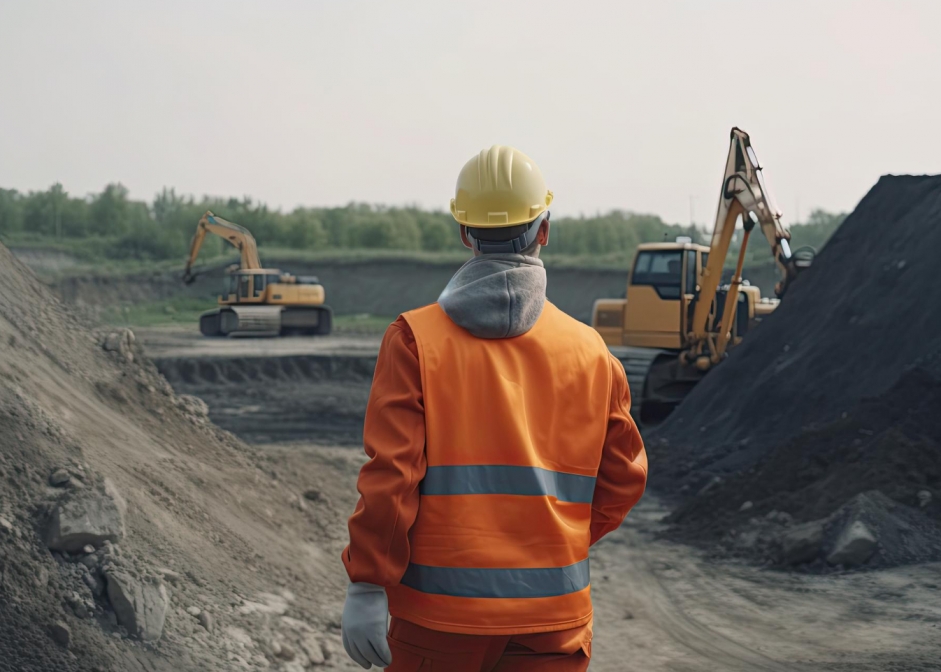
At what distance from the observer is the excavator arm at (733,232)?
1248 cm

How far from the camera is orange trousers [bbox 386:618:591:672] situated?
2160 mm

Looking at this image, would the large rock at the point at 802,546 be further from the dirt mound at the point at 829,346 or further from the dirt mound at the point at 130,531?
the dirt mound at the point at 130,531

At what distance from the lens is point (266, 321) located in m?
28.0

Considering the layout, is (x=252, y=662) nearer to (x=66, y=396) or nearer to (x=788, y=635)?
(x=66, y=396)

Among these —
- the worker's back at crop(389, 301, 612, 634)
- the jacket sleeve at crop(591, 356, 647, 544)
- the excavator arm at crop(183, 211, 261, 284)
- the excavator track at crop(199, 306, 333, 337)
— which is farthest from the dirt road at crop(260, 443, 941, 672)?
the excavator arm at crop(183, 211, 261, 284)

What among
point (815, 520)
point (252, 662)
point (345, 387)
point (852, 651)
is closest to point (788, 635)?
point (852, 651)

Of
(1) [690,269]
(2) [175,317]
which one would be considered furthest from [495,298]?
(2) [175,317]

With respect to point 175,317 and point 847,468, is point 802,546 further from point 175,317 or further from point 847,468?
point 175,317

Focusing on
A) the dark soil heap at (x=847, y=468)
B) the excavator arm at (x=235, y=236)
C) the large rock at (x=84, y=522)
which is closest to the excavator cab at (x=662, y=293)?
the dark soil heap at (x=847, y=468)

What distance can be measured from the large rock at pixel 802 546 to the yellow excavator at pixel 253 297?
22008 millimetres

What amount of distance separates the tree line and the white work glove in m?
41.7

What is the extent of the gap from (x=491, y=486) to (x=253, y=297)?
26.6 m

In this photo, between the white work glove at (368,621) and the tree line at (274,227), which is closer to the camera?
the white work glove at (368,621)

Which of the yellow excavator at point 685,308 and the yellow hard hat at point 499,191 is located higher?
the yellow hard hat at point 499,191
